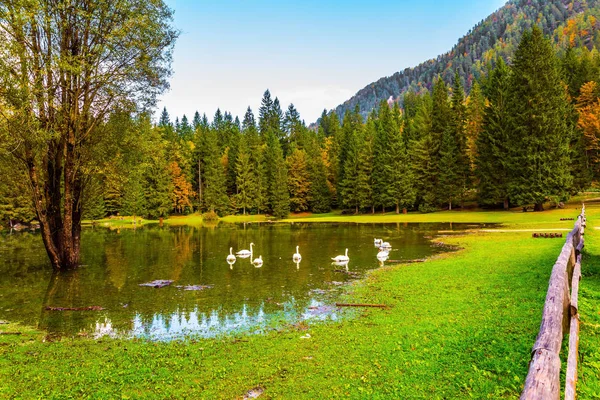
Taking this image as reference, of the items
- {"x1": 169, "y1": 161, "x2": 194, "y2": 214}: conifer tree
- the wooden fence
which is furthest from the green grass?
{"x1": 169, "y1": 161, "x2": 194, "y2": 214}: conifer tree

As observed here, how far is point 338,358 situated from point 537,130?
4900cm

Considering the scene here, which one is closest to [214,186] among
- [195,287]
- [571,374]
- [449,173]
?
[449,173]

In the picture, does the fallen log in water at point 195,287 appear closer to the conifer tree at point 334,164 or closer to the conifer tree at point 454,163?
the conifer tree at point 454,163

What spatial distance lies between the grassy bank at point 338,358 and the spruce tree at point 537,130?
40669 millimetres

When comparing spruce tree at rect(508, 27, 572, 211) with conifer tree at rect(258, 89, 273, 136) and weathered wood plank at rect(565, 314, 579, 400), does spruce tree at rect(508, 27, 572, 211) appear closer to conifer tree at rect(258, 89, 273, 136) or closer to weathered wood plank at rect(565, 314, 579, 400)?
weathered wood plank at rect(565, 314, 579, 400)

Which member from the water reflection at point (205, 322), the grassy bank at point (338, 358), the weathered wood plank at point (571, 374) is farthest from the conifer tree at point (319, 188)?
the weathered wood plank at point (571, 374)

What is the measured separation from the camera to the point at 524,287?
11352mm

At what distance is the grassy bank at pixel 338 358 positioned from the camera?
6.11 meters

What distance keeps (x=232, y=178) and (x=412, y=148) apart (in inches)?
1587

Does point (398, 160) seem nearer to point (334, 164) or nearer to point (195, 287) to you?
point (334, 164)

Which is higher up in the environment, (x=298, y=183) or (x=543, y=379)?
(x=298, y=183)

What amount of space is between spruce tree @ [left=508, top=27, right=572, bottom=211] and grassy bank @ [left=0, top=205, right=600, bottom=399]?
40.7 m

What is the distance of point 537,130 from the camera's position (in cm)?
4616

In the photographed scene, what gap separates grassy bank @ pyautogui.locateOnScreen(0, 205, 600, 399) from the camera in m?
6.11
